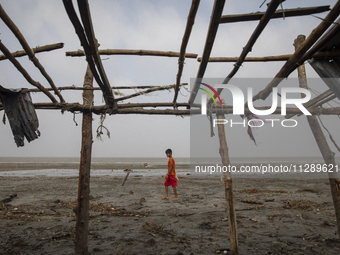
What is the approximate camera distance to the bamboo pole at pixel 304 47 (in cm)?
208

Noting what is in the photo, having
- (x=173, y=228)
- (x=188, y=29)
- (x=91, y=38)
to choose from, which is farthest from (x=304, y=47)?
(x=173, y=228)

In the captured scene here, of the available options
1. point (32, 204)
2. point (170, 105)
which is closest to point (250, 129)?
point (170, 105)

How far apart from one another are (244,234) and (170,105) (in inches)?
135

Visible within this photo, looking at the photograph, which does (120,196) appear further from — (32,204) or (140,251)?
(140,251)

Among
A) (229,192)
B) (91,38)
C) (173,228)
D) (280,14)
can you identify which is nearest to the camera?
(280,14)

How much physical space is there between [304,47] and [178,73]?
5.67 feet

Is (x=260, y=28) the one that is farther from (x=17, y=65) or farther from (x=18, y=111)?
(x=18, y=111)

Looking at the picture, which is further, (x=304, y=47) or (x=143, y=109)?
(x=143, y=109)

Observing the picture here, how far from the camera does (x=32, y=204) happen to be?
27.0 ft

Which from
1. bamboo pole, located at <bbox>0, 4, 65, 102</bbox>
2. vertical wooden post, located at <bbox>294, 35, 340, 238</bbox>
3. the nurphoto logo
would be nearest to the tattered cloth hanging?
bamboo pole, located at <bbox>0, 4, 65, 102</bbox>

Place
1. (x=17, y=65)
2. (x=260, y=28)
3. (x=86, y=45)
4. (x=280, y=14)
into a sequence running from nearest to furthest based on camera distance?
(x=280, y=14) < (x=260, y=28) < (x=86, y=45) < (x=17, y=65)

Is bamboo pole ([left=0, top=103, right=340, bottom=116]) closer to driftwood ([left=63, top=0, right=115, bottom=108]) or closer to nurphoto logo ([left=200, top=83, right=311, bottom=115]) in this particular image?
nurphoto logo ([left=200, top=83, right=311, bottom=115])

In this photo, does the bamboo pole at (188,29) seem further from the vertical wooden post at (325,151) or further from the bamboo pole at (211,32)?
the vertical wooden post at (325,151)

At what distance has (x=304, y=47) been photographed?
247cm
